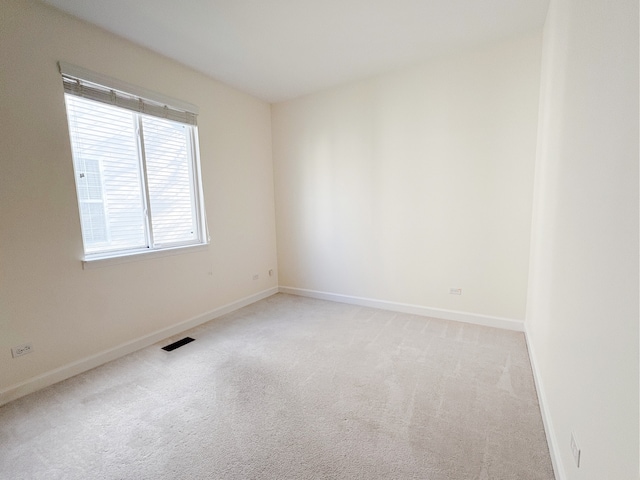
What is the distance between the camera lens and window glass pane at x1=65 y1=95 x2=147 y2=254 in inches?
94.4

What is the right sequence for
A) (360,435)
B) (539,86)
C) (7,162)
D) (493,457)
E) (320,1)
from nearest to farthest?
(493,457)
(360,435)
(7,162)
(320,1)
(539,86)

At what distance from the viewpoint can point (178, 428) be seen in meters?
1.75

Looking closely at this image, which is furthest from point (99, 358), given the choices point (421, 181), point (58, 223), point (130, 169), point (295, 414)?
point (421, 181)

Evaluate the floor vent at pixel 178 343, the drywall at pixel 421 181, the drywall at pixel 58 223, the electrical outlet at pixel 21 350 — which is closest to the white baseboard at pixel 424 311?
the drywall at pixel 421 181

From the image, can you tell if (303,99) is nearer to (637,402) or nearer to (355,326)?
(355,326)

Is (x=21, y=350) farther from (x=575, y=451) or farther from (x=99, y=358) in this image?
(x=575, y=451)

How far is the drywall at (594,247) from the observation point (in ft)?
2.62

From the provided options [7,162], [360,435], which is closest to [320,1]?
[7,162]

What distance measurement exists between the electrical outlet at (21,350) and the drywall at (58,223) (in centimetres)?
3

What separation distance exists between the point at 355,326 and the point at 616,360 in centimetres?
247

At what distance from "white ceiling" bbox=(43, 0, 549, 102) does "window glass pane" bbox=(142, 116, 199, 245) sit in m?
0.75

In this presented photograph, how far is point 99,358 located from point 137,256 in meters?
0.92

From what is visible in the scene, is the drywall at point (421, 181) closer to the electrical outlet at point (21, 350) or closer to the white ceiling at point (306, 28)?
the white ceiling at point (306, 28)

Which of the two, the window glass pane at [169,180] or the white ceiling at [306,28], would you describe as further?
the window glass pane at [169,180]
